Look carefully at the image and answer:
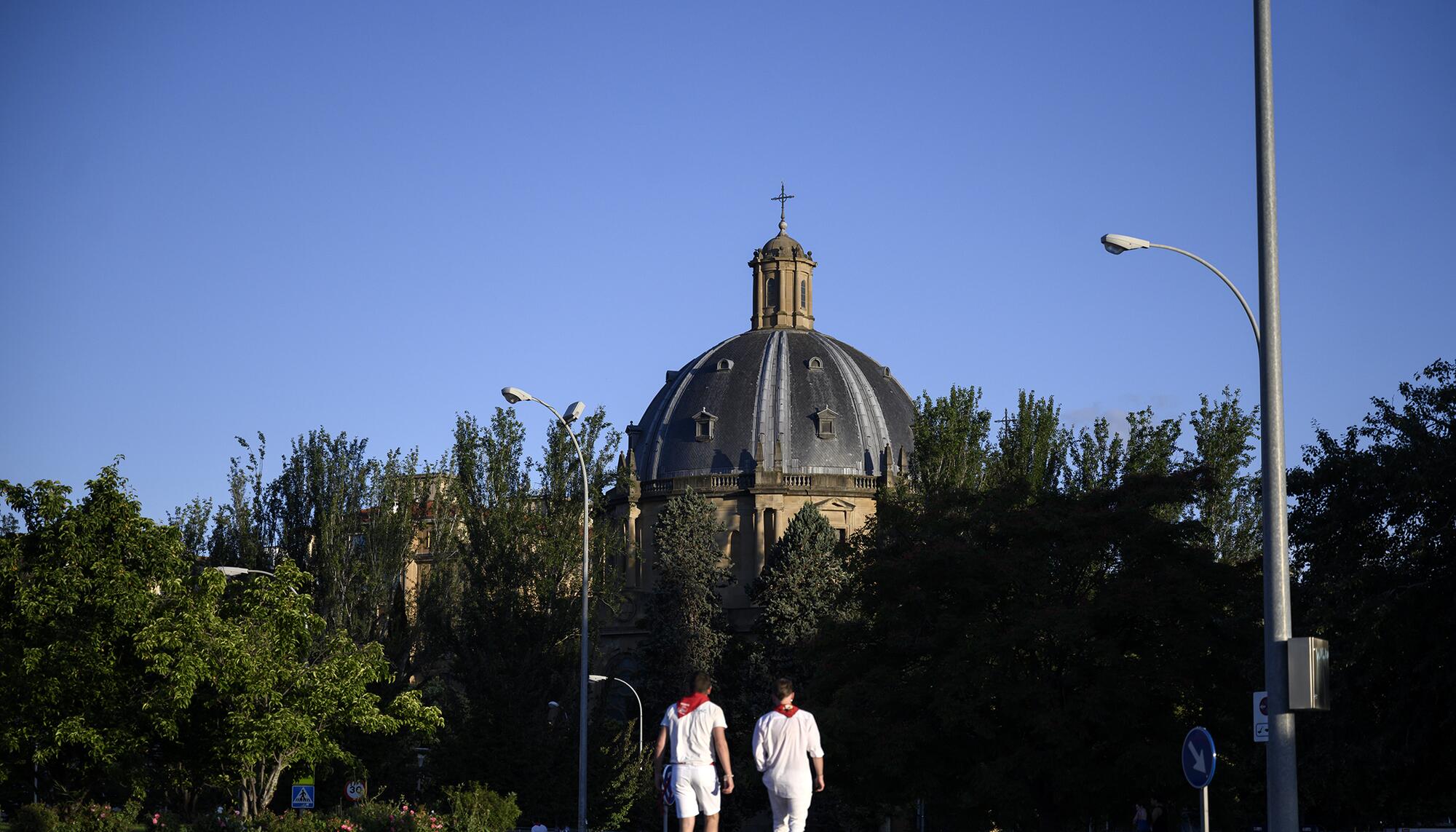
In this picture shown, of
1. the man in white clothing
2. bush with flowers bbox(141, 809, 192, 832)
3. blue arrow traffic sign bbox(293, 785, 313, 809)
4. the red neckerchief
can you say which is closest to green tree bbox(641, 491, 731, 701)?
blue arrow traffic sign bbox(293, 785, 313, 809)

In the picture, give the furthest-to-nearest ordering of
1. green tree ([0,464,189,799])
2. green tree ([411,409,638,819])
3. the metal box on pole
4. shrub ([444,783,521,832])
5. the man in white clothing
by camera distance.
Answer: green tree ([411,409,638,819]) < green tree ([0,464,189,799]) < shrub ([444,783,521,832]) < the metal box on pole < the man in white clothing

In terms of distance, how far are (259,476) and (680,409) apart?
49.8 meters

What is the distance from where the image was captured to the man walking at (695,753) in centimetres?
1443

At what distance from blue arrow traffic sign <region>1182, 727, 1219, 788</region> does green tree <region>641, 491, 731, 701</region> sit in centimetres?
5373

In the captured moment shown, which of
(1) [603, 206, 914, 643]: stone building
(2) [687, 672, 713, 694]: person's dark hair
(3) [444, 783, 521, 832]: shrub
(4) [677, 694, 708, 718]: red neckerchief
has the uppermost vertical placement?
(1) [603, 206, 914, 643]: stone building

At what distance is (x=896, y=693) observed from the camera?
38.1 m

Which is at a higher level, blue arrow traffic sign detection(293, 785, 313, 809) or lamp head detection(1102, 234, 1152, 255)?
lamp head detection(1102, 234, 1152, 255)

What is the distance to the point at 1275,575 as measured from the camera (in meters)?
15.6

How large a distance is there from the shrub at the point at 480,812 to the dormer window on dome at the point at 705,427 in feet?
215

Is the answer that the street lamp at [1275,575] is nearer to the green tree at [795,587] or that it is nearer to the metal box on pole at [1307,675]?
the metal box on pole at [1307,675]

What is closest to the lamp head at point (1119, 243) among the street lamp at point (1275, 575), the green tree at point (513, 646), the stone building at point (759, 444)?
the street lamp at point (1275, 575)

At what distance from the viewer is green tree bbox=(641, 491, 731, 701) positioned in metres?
75.2

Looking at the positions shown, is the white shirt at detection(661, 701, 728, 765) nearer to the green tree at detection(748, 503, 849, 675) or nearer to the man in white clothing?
the man in white clothing

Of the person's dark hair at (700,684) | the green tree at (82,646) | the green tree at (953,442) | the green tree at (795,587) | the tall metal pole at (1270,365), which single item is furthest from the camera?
the green tree at (795,587)
